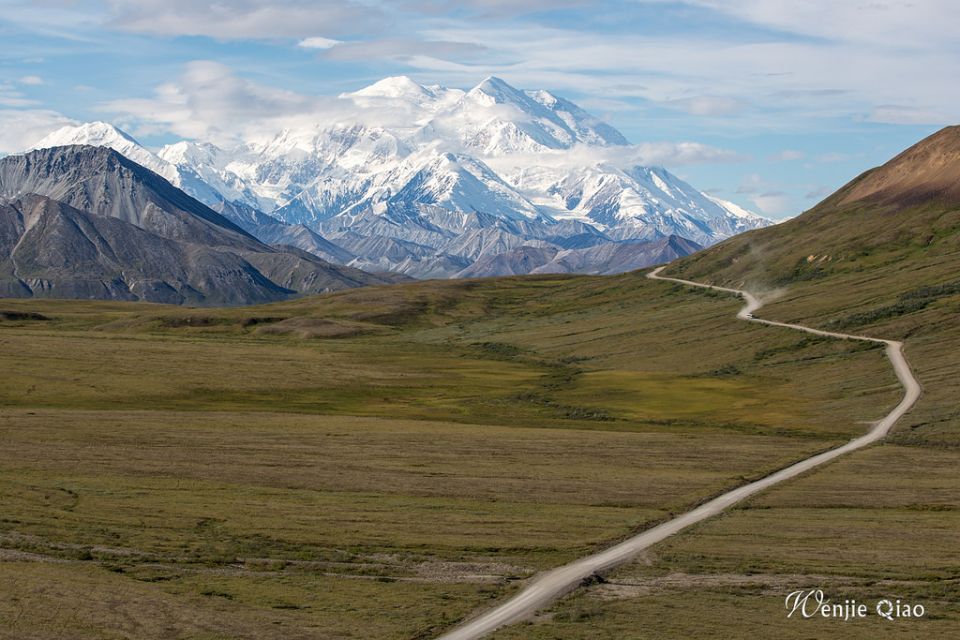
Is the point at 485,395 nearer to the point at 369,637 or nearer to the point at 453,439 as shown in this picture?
the point at 453,439

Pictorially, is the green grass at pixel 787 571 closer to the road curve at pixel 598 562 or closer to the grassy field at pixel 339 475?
the road curve at pixel 598 562

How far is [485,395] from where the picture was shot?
157375 mm

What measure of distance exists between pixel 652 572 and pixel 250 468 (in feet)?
127
